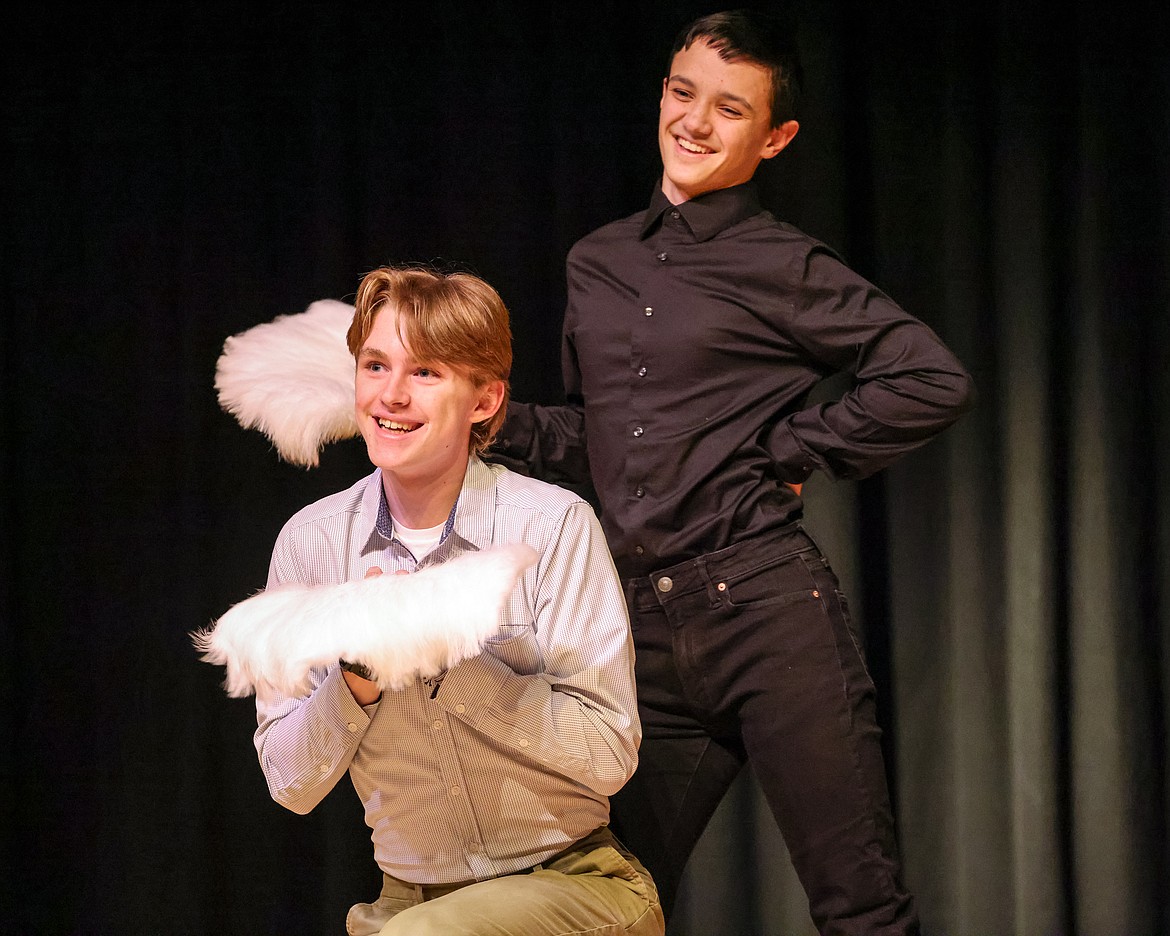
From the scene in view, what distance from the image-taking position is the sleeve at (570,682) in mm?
1497

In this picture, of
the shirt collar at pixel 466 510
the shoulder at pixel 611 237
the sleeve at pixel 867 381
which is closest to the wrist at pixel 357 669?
the shirt collar at pixel 466 510

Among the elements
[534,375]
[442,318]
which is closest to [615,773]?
[442,318]

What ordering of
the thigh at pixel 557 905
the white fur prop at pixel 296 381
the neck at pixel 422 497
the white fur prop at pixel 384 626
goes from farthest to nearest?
the white fur prop at pixel 296 381, the neck at pixel 422 497, the thigh at pixel 557 905, the white fur prop at pixel 384 626

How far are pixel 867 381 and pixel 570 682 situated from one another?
2.60 ft

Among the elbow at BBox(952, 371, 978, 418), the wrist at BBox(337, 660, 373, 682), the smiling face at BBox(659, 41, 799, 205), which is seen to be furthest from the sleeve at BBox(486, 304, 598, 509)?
the wrist at BBox(337, 660, 373, 682)

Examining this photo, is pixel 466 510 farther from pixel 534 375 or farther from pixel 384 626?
pixel 534 375

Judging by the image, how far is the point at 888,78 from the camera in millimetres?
2824

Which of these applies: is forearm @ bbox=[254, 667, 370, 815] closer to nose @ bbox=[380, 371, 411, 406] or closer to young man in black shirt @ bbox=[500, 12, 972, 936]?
nose @ bbox=[380, 371, 411, 406]

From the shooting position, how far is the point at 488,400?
1.70 meters

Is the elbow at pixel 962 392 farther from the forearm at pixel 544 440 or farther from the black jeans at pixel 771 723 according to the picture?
the forearm at pixel 544 440

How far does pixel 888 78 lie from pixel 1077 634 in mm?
1298

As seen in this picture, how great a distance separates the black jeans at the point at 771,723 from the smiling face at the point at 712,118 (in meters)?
0.61

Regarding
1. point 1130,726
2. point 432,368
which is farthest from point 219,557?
point 1130,726

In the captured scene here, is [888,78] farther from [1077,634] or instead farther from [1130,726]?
[1130,726]
